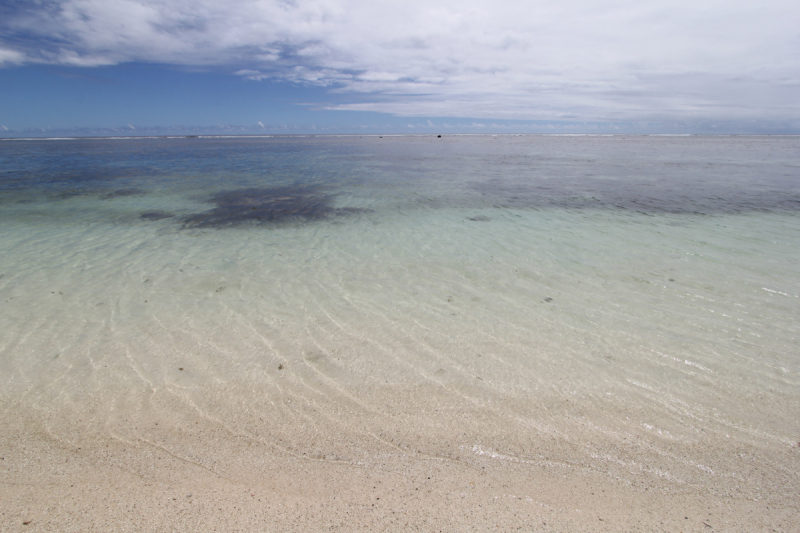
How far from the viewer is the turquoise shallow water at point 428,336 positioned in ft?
11.6

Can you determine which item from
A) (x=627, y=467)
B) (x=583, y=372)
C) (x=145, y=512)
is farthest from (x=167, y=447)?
(x=583, y=372)

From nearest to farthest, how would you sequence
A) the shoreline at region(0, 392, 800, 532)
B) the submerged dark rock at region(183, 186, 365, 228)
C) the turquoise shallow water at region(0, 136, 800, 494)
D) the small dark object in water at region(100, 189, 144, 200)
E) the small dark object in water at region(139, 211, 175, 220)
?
the shoreline at region(0, 392, 800, 532) → the turquoise shallow water at region(0, 136, 800, 494) → the submerged dark rock at region(183, 186, 365, 228) → the small dark object in water at region(139, 211, 175, 220) → the small dark object in water at region(100, 189, 144, 200)

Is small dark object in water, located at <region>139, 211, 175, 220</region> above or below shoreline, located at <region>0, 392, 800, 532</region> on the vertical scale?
above

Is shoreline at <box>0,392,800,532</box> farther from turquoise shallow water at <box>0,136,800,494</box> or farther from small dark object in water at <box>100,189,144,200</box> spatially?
small dark object in water at <box>100,189,144,200</box>

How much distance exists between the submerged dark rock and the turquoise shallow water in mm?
794

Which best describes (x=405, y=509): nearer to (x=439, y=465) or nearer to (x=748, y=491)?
(x=439, y=465)

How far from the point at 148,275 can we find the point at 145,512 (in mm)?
5841

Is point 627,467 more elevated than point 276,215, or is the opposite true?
point 276,215

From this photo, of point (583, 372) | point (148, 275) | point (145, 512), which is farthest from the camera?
point (148, 275)

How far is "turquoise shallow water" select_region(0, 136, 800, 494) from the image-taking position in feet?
11.6

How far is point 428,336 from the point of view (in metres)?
5.21

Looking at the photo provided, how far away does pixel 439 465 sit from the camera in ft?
10.3

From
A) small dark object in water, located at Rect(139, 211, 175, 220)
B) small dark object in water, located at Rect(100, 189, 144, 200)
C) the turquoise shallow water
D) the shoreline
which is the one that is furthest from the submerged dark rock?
the shoreline

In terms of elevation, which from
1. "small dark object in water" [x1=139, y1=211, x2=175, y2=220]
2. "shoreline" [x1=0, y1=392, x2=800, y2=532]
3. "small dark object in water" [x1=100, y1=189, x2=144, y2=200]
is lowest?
"shoreline" [x1=0, y1=392, x2=800, y2=532]
